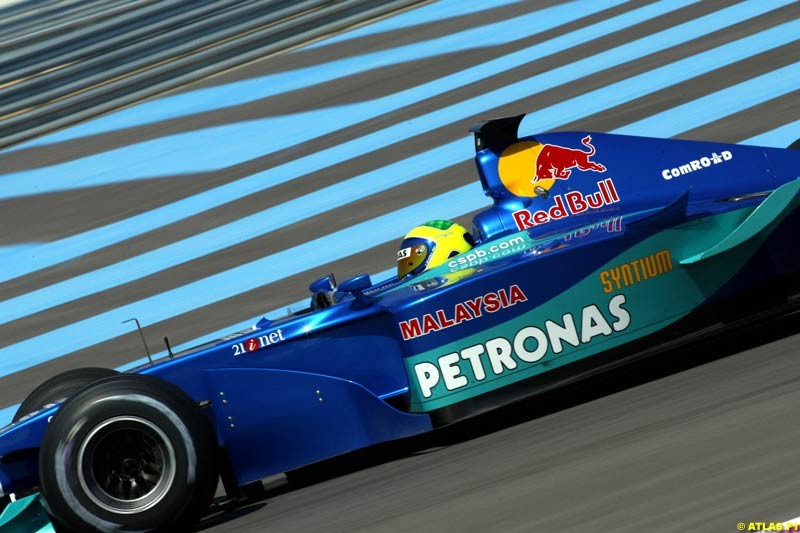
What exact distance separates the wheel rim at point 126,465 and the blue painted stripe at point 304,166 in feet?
17.3

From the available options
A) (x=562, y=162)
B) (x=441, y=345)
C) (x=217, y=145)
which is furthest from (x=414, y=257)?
(x=217, y=145)

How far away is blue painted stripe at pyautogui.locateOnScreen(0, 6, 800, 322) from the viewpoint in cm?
929

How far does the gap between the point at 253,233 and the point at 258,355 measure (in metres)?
4.31

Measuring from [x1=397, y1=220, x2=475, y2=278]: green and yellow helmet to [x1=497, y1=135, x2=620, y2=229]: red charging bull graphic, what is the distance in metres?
0.29

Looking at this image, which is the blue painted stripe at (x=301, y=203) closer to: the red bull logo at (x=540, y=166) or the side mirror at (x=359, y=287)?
the red bull logo at (x=540, y=166)

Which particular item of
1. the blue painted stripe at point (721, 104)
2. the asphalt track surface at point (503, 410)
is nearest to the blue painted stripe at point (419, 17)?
the asphalt track surface at point (503, 410)

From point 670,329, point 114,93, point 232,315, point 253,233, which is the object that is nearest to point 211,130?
point 114,93

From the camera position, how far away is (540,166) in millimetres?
5906

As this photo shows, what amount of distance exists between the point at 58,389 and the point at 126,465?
1.16m

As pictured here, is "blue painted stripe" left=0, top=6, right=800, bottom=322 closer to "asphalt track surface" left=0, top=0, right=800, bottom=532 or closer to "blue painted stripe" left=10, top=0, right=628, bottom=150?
"asphalt track surface" left=0, top=0, right=800, bottom=532

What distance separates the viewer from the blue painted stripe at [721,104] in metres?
9.45

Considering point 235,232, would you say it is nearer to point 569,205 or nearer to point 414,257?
point 414,257

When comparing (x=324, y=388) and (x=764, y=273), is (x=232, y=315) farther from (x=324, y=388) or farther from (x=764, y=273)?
(x=764, y=273)

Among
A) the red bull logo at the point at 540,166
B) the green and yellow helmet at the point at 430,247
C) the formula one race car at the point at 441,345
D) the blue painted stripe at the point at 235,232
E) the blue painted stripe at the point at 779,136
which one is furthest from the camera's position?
the blue painted stripe at the point at 235,232
